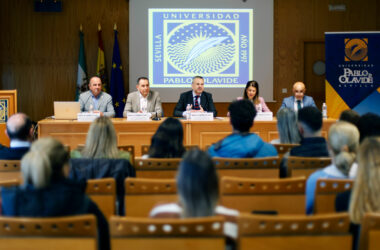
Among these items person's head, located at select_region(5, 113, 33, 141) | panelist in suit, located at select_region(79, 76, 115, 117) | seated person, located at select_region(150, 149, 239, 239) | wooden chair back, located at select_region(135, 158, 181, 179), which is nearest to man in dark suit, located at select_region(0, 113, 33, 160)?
person's head, located at select_region(5, 113, 33, 141)

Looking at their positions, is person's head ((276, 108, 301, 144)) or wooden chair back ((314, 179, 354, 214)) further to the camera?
person's head ((276, 108, 301, 144))

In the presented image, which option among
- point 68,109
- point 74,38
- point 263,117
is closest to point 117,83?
point 74,38

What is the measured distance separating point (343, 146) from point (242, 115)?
967mm

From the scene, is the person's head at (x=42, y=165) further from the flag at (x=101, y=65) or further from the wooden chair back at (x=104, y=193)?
the flag at (x=101, y=65)

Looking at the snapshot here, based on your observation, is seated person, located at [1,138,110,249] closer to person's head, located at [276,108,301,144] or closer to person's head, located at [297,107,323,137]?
person's head, located at [297,107,323,137]

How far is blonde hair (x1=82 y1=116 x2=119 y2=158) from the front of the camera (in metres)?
2.81

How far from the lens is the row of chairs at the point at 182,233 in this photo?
1.53 metres

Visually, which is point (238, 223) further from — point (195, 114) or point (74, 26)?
point (74, 26)

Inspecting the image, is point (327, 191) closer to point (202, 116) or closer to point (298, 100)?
point (202, 116)

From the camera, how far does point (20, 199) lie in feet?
5.78

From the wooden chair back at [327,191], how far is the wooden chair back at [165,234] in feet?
2.80

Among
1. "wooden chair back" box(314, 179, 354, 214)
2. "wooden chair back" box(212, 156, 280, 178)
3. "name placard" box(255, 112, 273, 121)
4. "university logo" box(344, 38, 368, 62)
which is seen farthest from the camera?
"university logo" box(344, 38, 368, 62)

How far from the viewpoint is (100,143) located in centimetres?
281

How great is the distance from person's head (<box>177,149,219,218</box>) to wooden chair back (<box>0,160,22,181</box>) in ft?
5.77
